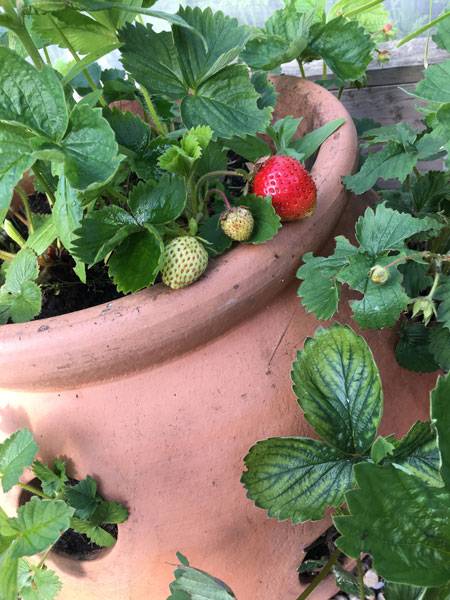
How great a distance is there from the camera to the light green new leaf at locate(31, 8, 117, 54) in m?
0.67

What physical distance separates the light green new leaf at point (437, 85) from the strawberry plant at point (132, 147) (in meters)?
0.11

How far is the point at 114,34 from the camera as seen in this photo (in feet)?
2.32

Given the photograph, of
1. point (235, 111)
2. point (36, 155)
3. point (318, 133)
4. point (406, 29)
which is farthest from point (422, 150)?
point (406, 29)

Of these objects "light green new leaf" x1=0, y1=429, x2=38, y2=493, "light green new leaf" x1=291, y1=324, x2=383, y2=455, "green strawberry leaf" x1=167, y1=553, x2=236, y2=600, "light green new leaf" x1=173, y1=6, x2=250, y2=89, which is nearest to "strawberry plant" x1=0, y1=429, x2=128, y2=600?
"light green new leaf" x1=0, y1=429, x2=38, y2=493

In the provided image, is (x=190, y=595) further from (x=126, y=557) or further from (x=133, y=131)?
(x=133, y=131)

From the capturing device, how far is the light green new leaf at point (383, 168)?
72 cm

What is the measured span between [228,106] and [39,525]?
0.48 m

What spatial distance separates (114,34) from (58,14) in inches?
2.9

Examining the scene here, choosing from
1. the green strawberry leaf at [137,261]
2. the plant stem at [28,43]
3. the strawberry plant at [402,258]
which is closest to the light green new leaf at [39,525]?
the green strawberry leaf at [137,261]

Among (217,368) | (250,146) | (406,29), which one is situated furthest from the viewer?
(406,29)

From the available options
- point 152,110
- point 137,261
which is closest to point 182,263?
point 137,261

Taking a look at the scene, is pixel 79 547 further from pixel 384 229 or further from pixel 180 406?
pixel 384 229

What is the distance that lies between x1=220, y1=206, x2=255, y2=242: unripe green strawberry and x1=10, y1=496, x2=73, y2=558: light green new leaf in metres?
0.31

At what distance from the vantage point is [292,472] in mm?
585
